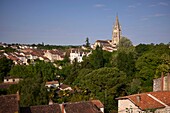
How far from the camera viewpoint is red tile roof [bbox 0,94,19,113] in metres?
14.5

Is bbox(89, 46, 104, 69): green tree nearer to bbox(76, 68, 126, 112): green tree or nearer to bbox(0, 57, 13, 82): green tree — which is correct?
bbox(76, 68, 126, 112): green tree

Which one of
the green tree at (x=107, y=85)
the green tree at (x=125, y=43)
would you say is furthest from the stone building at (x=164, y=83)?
the green tree at (x=125, y=43)

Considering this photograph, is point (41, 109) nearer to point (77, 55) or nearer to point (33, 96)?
point (33, 96)

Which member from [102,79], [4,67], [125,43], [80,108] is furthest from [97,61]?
[80,108]

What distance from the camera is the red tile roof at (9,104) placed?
14.5 m

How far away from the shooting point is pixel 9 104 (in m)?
14.9

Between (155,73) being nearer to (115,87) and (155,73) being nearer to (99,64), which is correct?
(115,87)

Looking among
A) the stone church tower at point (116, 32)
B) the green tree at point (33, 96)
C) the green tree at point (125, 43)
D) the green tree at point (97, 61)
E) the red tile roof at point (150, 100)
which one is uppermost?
the stone church tower at point (116, 32)

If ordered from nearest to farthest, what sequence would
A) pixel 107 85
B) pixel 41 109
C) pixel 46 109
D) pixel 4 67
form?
1. pixel 41 109
2. pixel 46 109
3. pixel 107 85
4. pixel 4 67

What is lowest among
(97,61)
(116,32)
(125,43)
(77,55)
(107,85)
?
(107,85)

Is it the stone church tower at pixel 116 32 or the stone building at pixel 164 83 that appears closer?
the stone building at pixel 164 83

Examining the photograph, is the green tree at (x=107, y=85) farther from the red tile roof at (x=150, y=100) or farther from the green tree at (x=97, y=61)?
the green tree at (x=97, y=61)

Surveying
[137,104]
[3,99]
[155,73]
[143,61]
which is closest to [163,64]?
[155,73]

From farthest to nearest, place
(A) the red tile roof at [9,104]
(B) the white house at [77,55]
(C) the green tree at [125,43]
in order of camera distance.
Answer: (B) the white house at [77,55]
(C) the green tree at [125,43]
(A) the red tile roof at [9,104]
